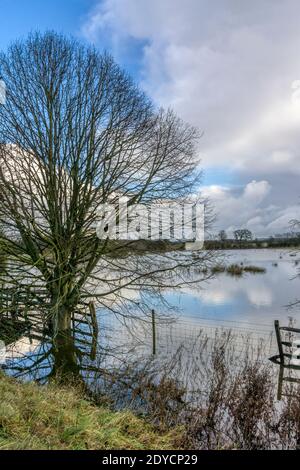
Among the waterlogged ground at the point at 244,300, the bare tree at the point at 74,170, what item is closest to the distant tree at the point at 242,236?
the waterlogged ground at the point at 244,300

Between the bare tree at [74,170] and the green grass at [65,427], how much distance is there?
517 cm

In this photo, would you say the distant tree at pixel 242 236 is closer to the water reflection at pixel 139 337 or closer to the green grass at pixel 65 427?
the water reflection at pixel 139 337

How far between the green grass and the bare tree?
5170 mm

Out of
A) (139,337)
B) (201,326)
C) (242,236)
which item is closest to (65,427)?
(139,337)

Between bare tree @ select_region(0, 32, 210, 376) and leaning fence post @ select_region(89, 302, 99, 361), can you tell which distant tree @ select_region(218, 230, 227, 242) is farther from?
leaning fence post @ select_region(89, 302, 99, 361)

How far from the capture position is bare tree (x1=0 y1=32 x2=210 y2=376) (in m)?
11.2

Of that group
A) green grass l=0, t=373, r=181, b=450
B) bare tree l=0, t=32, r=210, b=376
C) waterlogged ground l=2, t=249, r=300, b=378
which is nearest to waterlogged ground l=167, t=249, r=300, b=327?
waterlogged ground l=2, t=249, r=300, b=378

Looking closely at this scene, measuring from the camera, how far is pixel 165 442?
533cm

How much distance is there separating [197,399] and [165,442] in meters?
2.15

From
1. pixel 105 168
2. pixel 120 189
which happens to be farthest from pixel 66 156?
pixel 120 189

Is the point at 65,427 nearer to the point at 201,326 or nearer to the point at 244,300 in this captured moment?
the point at 201,326

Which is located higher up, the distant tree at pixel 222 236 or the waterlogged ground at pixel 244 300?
the distant tree at pixel 222 236

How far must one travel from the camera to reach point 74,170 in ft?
38.2

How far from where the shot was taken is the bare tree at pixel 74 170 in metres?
11.2
